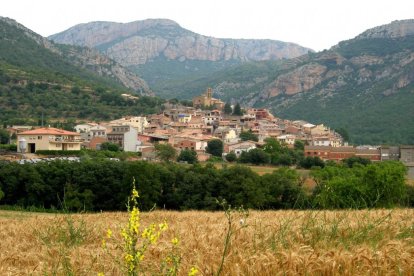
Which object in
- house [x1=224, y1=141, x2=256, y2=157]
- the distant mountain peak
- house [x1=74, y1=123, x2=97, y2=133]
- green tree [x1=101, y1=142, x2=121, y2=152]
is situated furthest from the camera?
the distant mountain peak

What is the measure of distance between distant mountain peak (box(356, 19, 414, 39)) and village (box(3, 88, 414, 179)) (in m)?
78.5

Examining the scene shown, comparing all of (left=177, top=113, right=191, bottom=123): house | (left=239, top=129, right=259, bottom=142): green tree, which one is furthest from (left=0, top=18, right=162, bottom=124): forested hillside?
(left=239, top=129, right=259, bottom=142): green tree

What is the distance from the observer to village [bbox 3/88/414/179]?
64.4 meters

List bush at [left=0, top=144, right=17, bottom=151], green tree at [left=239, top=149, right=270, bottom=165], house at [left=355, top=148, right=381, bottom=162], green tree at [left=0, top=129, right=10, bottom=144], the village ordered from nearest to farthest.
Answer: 1. bush at [left=0, top=144, right=17, bottom=151]
2. the village
3. green tree at [left=239, top=149, right=270, bottom=165]
4. green tree at [left=0, top=129, right=10, bottom=144]
5. house at [left=355, top=148, right=381, bottom=162]

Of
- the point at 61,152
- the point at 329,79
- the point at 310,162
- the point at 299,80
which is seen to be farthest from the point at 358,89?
the point at 61,152

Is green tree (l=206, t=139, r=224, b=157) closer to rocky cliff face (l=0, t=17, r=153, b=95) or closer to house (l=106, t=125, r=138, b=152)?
house (l=106, t=125, r=138, b=152)

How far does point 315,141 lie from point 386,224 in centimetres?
8712

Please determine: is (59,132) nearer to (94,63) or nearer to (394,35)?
(94,63)

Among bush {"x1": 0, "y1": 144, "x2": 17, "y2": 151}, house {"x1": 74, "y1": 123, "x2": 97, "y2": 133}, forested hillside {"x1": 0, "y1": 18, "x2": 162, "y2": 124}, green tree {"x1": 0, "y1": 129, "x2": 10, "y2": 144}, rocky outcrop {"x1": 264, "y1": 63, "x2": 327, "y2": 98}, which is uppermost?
rocky outcrop {"x1": 264, "y1": 63, "x2": 327, "y2": 98}

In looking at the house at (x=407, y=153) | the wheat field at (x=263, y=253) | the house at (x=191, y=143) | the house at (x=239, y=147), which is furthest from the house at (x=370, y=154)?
the wheat field at (x=263, y=253)

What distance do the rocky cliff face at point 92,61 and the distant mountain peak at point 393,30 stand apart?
78.2 metres

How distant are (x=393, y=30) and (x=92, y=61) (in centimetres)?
9850

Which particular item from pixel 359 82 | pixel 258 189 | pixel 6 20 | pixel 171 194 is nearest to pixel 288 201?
pixel 258 189

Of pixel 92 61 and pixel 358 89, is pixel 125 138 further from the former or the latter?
pixel 92 61
